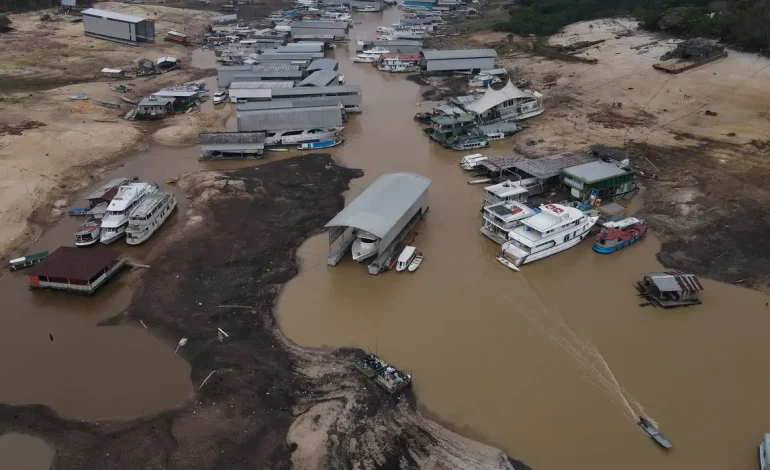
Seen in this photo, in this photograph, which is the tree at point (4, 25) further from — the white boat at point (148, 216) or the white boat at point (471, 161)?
the white boat at point (471, 161)

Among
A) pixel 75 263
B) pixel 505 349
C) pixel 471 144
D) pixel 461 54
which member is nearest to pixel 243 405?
pixel 505 349

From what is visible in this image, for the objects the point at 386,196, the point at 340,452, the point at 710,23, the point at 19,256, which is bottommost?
the point at 19,256

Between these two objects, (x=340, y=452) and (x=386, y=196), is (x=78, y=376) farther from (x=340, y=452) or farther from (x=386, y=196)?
(x=386, y=196)

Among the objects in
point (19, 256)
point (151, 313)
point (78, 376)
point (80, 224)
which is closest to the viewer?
point (78, 376)

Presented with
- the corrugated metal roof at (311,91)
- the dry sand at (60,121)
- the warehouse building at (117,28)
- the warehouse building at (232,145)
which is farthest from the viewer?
the warehouse building at (117,28)

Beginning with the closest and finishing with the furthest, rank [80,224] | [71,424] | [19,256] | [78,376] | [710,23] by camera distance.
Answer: [71,424] → [78,376] → [19,256] → [80,224] → [710,23]

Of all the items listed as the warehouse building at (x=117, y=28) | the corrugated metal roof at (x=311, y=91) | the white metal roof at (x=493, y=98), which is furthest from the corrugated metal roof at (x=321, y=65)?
the warehouse building at (x=117, y=28)

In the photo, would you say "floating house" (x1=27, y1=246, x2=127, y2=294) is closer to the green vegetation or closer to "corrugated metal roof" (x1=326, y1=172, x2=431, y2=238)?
"corrugated metal roof" (x1=326, y1=172, x2=431, y2=238)

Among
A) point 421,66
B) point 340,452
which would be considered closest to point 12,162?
point 340,452
